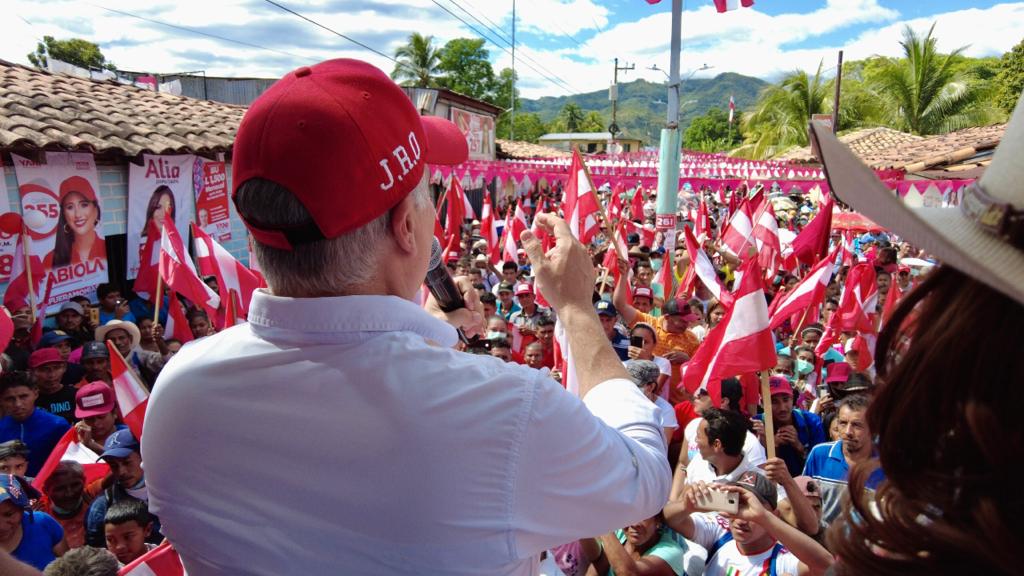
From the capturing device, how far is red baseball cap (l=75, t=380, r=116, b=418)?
471 cm

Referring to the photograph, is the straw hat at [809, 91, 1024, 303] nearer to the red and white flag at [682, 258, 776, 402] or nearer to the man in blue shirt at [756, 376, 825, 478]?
the red and white flag at [682, 258, 776, 402]

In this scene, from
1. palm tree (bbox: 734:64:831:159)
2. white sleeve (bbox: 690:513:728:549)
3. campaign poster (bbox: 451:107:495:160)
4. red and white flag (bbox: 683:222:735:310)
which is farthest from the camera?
palm tree (bbox: 734:64:831:159)

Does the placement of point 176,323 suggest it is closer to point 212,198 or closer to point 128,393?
point 128,393

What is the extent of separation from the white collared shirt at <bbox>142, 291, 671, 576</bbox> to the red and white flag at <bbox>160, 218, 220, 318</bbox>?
17.5ft

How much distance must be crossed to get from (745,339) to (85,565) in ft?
10.6

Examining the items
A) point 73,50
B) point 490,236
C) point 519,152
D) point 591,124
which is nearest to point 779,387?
point 490,236

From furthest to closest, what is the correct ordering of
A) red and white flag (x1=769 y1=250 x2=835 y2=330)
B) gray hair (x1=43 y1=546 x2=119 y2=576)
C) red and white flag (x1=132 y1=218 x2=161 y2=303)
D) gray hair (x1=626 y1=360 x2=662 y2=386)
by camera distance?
1. red and white flag (x1=132 y1=218 x2=161 y2=303)
2. red and white flag (x1=769 y1=250 x2=835 y2=330)
3. gray hair (x1=626 y1=360 x2=662 y2=386)
4. gray hair (x1=43 y1=546 x2=119 y2=576)

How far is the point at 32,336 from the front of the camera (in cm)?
653

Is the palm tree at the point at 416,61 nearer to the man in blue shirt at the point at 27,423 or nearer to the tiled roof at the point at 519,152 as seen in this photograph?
the tiled roof at the point at 519,152

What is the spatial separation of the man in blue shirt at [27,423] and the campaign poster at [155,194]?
4352 mm

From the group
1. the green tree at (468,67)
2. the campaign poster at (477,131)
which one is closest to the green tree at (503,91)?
the green tree at (468,67)

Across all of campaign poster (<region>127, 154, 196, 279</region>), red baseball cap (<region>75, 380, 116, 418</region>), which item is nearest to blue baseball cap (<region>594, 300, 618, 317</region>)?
red baseball cap (<region>75, 380, 116, 418</region>)

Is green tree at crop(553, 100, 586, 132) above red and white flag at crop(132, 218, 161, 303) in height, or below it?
above

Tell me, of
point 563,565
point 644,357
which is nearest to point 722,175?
point 644,357
